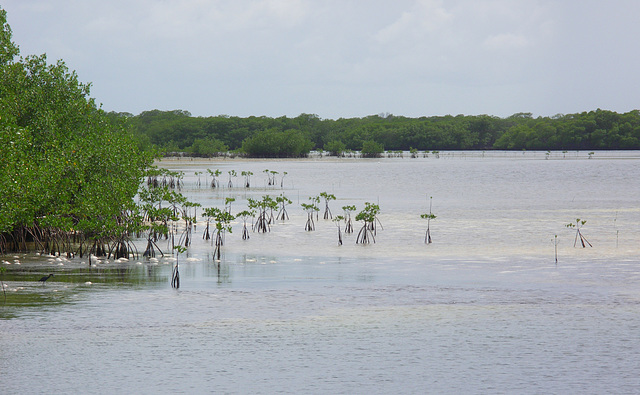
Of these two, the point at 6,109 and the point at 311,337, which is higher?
the point at 6,109

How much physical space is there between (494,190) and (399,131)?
12115cm

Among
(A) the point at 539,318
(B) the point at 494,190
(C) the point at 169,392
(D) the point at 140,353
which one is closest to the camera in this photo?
(C) the point at 169,392

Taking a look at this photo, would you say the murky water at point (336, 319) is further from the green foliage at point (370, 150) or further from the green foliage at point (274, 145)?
the green foliage at point (370, 150)

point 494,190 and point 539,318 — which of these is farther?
point 494,190

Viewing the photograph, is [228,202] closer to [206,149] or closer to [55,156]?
[55,156]

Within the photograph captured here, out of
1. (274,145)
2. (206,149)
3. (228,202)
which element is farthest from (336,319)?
(274,145)

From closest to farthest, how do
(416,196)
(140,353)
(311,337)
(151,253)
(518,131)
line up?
(140,353)
(311,337)
(151,253)
(416,196)
(518,131)

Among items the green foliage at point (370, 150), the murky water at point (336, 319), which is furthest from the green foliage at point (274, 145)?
the murky water at point (336, 319)

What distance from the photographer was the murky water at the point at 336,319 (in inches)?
344

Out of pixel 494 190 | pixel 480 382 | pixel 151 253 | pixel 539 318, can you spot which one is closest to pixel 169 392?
pixel 480 382

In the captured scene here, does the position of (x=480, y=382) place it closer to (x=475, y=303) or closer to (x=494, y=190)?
(x=475, y=303)

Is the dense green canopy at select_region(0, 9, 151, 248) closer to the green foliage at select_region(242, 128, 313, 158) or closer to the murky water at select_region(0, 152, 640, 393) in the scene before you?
the murky water at select_region(0, 152, 640, 393)

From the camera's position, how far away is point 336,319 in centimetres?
1167

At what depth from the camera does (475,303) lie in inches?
504
